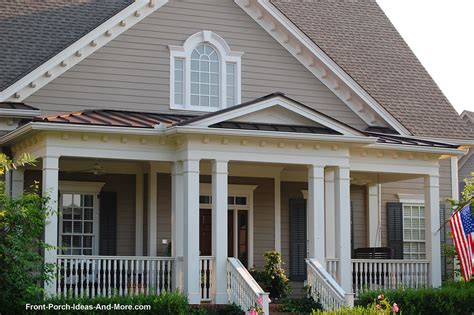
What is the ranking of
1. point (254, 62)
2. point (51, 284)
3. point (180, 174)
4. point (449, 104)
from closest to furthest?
point (51, 284) → point (180, 174) → point (254, 62) → point (449, 104)

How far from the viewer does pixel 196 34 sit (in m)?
22.9

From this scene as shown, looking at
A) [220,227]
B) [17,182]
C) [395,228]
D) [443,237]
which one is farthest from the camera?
[443,237]

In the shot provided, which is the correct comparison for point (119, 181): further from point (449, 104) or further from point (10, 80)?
point (449, 104)

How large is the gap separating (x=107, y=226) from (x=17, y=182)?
8.10 ft

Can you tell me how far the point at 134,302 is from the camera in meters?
18.0

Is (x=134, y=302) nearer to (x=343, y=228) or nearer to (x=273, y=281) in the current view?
(x=273, y=281)

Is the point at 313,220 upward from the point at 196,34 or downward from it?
downward

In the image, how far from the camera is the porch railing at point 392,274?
22.0 meters

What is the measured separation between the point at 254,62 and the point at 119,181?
4489 mm

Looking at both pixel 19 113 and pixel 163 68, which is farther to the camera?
pixel 163 68

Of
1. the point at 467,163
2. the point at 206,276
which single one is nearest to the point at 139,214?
the point at 206,276

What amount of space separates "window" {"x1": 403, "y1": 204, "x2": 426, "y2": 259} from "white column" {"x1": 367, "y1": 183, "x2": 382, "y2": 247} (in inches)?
47.4

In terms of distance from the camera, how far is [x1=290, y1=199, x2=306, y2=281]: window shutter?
78.7 feet

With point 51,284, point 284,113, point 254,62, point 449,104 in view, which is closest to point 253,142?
point 284,113
